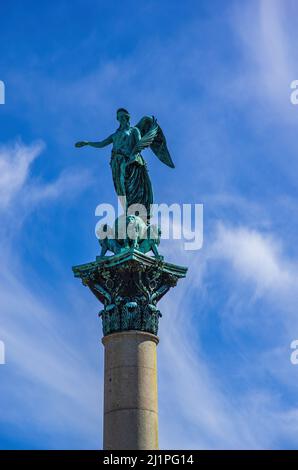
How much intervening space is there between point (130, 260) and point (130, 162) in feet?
15.3

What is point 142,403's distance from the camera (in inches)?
1287

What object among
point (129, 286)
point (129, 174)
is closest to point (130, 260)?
point (129, 286)

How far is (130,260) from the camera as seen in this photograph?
34281mm

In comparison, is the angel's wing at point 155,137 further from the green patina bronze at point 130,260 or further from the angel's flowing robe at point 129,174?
the angel's flowing robe at point 129,174

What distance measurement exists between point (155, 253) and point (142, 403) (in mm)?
5769

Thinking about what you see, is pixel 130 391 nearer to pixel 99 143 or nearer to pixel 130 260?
pixel 130 260

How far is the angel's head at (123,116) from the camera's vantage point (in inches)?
1483

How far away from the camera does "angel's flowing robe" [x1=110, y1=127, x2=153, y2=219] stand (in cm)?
3725

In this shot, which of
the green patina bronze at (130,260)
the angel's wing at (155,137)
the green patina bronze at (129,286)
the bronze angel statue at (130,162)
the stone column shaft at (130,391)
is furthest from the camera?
the angel's wing at (155,137)

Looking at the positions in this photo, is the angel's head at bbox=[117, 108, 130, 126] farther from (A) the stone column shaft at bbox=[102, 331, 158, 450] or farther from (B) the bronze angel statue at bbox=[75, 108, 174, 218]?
(A) the stone column shaft at bbox=[102, 331, 158, 450]

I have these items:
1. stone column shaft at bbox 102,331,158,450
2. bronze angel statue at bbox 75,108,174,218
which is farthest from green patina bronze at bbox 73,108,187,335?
stone column shaft at bbox 102,331,158,450

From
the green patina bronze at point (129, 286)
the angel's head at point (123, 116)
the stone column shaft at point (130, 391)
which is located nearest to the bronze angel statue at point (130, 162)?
the angel's head at point (123, 116)
